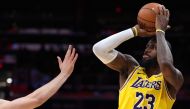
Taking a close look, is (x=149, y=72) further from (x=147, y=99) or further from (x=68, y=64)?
(x=68, y=64)

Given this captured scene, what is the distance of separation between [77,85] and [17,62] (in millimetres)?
1720

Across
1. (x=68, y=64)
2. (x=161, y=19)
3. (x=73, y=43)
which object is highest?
(x=161, y=19)

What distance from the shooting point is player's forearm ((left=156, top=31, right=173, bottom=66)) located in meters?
4.00

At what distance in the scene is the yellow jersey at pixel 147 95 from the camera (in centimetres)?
416

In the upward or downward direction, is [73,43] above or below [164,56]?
below

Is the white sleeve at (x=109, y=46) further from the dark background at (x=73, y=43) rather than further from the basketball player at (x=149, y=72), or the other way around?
the dark background at (x=73, y=43)

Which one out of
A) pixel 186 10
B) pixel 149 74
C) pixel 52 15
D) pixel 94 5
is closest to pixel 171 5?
pixel 186 10

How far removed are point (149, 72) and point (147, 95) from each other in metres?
0.28

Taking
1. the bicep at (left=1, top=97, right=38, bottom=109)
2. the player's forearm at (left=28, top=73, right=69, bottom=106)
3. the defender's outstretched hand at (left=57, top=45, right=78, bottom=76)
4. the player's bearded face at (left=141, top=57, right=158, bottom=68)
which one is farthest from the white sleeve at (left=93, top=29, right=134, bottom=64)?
the bicep at (left=1, top=97, right=38, bottom=109)

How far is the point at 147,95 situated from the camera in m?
4.18

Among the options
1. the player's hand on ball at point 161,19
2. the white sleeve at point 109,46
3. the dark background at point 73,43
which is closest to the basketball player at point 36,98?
the white sleeve at point 109,46

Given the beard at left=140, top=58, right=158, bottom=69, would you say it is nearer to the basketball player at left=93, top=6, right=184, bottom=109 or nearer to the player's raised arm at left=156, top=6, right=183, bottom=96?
the basketball player at left=93, top=6, right=184, bottom=109

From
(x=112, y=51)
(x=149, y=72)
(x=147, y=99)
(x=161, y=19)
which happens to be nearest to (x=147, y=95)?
(x=147, y=99)

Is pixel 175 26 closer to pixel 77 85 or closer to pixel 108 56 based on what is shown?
pixel 77 85
